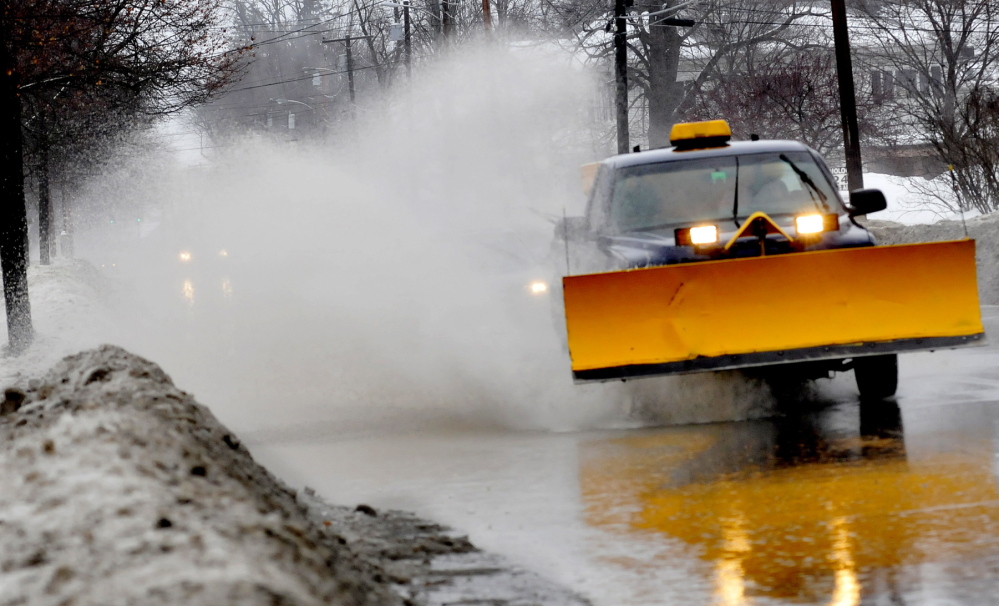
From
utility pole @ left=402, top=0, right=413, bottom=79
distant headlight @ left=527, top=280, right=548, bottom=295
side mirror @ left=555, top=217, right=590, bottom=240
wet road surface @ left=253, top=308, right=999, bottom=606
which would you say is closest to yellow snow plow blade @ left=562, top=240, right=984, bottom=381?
wet road surface @ left=253, top=308, right=999, bottom=606

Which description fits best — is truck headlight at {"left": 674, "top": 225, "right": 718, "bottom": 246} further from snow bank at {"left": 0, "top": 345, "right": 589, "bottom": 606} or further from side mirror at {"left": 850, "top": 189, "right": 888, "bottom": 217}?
snow bank at {"left": 0, "top": 345, "right": 589, "bottom": 606}

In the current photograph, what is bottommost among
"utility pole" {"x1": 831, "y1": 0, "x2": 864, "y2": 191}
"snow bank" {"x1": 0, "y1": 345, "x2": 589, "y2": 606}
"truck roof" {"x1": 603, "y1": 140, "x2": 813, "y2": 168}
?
"snow bank" {"x1": 0, "y1": 345, "x2": 589, "y2": 606}

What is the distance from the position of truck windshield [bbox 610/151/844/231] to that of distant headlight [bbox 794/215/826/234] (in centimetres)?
63

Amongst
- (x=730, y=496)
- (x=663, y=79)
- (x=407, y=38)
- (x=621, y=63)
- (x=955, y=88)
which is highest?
(x=407, y=38)

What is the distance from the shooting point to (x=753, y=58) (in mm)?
43500

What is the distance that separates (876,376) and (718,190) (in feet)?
5.36

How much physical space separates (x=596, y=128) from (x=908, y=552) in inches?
1633

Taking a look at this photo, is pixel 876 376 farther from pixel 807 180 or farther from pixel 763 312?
pixel 763 312

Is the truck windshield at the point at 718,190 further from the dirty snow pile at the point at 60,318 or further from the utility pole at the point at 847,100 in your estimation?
the utility pole at the point at 847,100

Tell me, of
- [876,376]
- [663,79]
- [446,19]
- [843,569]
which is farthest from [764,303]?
[663,79]

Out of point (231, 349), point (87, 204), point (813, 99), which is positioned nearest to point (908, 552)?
point (231, 349)

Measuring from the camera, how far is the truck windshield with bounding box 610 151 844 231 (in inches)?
332

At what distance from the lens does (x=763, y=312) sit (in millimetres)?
7250

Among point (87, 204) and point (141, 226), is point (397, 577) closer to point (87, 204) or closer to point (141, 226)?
point (87, 204)
